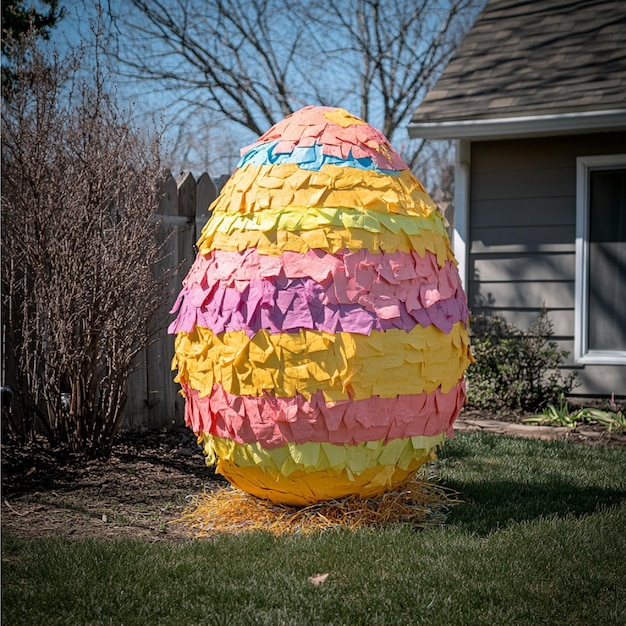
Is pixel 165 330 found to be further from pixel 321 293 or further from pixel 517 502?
pixel 517 502

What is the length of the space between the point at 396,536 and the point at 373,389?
24.5 inches

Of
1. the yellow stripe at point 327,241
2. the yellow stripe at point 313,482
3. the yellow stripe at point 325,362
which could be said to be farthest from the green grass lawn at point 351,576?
the yellow stripe at point 327,241

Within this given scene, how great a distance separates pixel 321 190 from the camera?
3.67 m

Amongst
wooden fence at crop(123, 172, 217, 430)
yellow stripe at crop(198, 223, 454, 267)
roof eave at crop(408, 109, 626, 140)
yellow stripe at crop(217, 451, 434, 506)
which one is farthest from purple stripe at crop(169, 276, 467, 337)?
roof eave at crop(408, 109, 626, 140)

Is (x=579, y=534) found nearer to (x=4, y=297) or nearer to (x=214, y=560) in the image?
(x=214, y=560)

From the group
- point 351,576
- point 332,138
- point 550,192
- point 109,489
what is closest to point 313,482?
point 351,576

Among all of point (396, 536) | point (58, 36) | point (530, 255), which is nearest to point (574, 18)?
point (530, 255)

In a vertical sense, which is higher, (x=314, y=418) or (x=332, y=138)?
(x=332, y=138)

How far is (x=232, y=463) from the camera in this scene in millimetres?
3760

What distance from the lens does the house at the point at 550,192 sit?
7.00 meters

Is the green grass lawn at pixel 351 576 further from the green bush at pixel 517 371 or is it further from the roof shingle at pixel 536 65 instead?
the roof shingle at pixel 536 65

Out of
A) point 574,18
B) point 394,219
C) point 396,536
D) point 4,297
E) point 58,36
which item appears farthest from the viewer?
point 574,18

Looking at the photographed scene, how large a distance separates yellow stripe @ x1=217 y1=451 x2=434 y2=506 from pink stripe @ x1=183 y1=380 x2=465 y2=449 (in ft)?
0.54

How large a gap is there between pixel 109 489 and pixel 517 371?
3.82m
